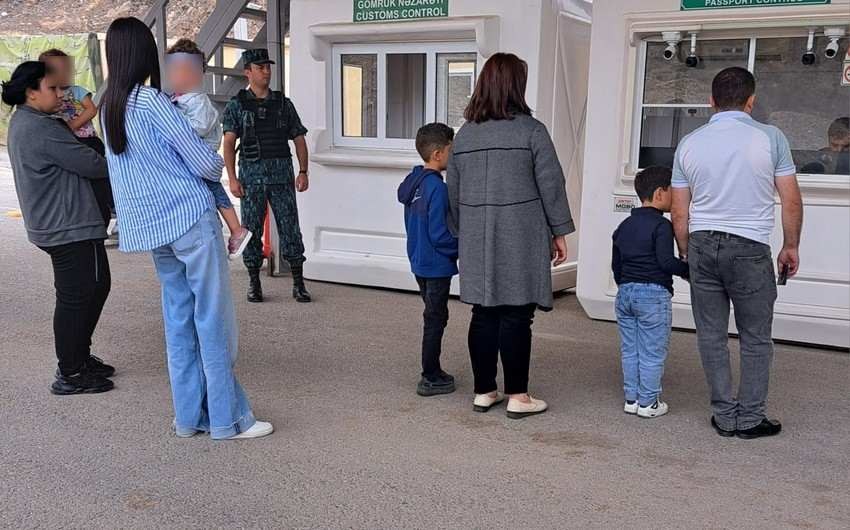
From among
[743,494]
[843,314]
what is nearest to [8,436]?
[743,494]

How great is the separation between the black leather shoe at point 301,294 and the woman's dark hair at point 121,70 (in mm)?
3274

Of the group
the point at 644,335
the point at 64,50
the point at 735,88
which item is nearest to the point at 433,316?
the point at 644,335

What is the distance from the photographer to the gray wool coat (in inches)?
156

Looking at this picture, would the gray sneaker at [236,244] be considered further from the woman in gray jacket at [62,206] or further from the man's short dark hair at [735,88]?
the man's short dark hair at [735,88]

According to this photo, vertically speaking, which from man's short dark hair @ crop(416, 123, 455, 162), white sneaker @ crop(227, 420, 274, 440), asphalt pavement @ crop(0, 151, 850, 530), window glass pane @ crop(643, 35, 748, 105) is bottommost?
asphalt pavement @ crop(0, 151, 850, 530)

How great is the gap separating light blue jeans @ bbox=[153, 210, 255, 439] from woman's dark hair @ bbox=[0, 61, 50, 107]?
4.35 ft

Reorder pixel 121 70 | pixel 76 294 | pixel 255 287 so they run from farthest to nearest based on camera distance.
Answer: pixel 255 287 < pixel 76 294 < pixel 121 70

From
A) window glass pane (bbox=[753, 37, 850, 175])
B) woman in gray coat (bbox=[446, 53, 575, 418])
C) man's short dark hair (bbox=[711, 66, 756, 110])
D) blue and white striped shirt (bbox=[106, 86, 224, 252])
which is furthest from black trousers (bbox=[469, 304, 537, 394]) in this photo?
window glass pane (bbox=[753, 37, 850, 175])

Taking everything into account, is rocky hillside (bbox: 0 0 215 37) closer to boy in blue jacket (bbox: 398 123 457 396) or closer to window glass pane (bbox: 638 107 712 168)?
window glass pane (bbox: 638 107 712 168)

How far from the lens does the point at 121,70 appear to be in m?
3.62

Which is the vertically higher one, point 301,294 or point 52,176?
point 52,176

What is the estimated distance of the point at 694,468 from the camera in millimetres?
3697

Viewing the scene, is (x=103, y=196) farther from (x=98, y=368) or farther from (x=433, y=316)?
(x=433, y=316)

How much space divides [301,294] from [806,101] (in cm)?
407
